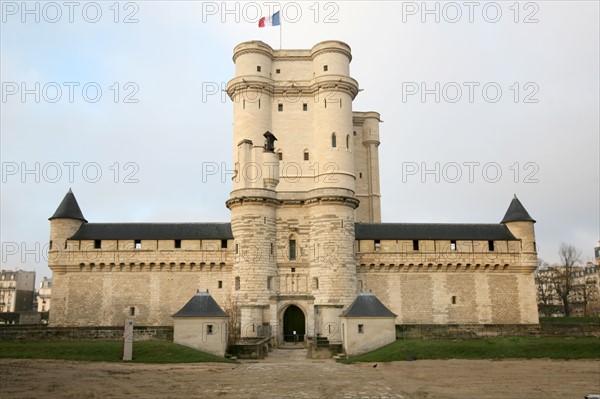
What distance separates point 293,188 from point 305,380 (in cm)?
1997

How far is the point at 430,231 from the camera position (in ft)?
124

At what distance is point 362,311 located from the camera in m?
27.4

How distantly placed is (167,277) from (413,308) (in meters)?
15.9

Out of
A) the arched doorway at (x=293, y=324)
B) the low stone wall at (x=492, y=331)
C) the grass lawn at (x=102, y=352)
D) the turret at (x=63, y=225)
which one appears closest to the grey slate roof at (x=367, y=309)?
the low stone wall at (x=492, y=331)

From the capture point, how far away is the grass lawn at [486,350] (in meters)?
23.9

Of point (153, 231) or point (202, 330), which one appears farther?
point (153, 231)

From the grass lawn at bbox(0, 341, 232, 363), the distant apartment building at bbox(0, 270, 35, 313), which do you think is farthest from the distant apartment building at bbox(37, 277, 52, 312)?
the grass lawn at bbox(0, 341, 232, 363)

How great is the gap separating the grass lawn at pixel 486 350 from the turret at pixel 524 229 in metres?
12.0

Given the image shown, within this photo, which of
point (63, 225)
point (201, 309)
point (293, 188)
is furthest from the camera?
point (293, 188)

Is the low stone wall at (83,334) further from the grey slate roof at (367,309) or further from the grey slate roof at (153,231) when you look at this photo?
the grey slate roof at (153,231)

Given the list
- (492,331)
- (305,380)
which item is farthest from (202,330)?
(492,331)

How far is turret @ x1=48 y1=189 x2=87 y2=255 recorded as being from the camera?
1442 inches

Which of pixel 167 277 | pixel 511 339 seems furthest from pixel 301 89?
pixel 511 339

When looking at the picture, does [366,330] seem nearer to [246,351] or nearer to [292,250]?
[246,351]
